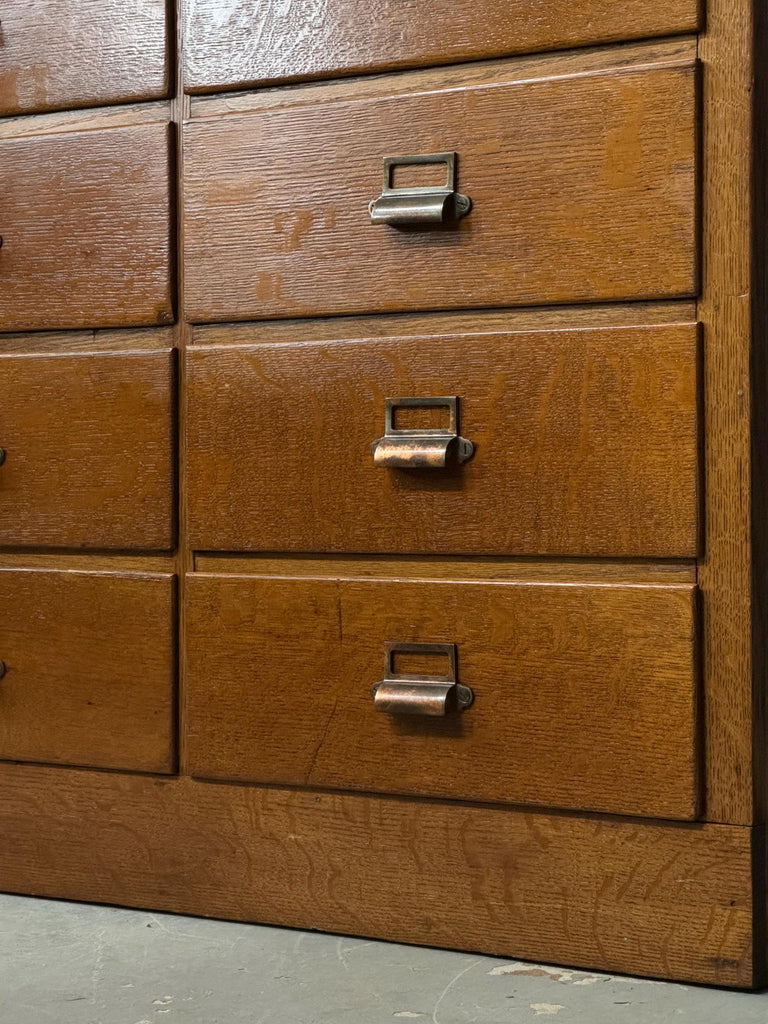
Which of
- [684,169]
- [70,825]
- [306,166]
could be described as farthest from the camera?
[70,825]

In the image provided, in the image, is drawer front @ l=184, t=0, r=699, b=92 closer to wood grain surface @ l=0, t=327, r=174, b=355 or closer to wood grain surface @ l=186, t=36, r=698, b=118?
wood grain surface @ l=186, t=36, r=698, b=118

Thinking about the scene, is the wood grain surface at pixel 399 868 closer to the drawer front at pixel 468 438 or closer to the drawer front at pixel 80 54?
the drawer front at pixel 468 438

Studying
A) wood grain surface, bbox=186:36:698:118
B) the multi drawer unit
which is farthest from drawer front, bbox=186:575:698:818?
wood grain surface, bbox=186:36:698:118

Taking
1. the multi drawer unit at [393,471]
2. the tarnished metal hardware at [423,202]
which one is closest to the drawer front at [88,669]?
the multi drawer unit at [393,471]

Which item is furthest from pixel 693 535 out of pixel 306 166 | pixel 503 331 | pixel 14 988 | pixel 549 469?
pixel 14 988

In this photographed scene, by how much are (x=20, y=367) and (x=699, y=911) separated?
776mm

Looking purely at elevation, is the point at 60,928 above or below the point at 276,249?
below

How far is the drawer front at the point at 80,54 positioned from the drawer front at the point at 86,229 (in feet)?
0.12

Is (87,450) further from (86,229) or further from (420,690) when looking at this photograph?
(420,690)

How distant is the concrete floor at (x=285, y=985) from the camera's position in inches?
37.4

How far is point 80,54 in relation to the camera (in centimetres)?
120

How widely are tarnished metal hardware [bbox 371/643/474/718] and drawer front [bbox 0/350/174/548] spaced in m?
0.24

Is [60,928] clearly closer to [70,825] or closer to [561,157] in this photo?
[70,825]

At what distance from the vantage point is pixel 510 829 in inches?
41.8
